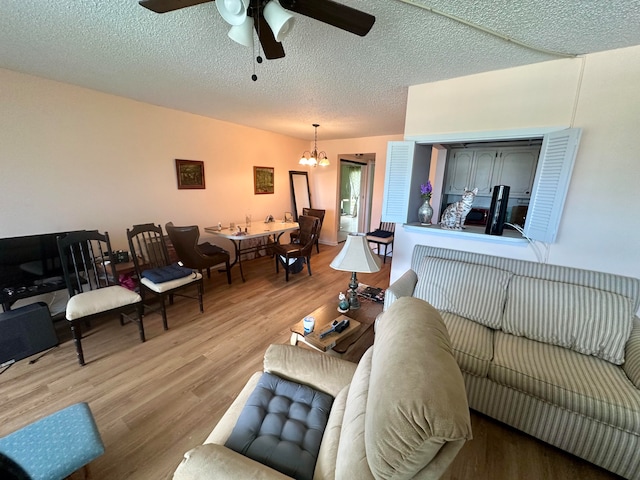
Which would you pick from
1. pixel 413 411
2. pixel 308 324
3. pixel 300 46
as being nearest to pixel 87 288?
pixel 308 324

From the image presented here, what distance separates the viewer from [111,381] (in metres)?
1.89

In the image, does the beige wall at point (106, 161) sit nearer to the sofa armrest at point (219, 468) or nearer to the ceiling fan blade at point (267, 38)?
the ceiling fan blade at point (267, 38)

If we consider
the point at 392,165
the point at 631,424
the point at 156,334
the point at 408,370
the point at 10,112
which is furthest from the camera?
the point at 392,165

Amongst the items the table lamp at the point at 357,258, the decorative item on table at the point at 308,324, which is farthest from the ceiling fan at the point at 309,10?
the decorative item on table at the point at 308,324

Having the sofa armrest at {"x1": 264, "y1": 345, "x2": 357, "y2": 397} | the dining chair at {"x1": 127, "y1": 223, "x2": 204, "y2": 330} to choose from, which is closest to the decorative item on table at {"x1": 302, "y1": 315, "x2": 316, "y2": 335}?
the sofa armrest at {"x1": 264, "y1": 345, "x2": 357, "y2": 397}

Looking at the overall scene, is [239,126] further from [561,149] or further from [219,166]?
[561,149]

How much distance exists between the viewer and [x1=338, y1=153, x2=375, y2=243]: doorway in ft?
20.1

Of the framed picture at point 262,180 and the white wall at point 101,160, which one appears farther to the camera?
the framed picture at point 262,180

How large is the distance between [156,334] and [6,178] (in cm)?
203

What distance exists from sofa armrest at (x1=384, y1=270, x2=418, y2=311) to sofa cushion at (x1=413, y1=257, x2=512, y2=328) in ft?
0.23

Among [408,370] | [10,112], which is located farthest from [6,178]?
[408,370]

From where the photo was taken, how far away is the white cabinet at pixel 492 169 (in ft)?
9.32

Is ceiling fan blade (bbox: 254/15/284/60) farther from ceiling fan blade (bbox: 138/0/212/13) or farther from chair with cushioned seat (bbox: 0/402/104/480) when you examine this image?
chair with cushioned seat (bbox: 0/402/104/480)

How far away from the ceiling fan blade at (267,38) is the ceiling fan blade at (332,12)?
7.4 inches
